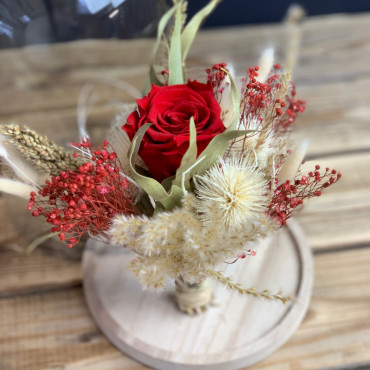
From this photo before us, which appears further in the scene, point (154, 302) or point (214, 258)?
point (154, 302)

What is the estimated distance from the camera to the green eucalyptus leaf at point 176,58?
0.48m

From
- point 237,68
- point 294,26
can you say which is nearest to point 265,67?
point 237,68

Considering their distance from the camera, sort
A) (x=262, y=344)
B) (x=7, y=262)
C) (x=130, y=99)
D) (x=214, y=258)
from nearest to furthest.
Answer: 1. (x=214, y=258)
2. (x=262, y=344)
3. (x=7, y=262)
4. (x=130, y=99)

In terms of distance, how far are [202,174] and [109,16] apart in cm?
32

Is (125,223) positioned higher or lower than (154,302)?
higher

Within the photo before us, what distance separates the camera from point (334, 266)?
2.29 ft

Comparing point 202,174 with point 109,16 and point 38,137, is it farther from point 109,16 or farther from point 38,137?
point 109,16

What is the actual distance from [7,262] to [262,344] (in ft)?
1.33

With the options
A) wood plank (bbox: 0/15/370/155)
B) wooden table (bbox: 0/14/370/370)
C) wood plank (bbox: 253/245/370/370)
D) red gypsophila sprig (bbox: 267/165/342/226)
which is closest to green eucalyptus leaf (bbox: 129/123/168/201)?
red gypsophila sprig (bbox: 267/165/342/226)

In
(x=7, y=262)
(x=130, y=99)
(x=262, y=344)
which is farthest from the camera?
(x=130, y=99)

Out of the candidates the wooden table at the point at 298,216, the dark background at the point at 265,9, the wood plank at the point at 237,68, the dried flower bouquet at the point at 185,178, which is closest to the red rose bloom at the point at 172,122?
the dried flower bouquet at the point at 185,178

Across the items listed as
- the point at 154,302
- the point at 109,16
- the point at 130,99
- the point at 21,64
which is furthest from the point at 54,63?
the point at 154,302

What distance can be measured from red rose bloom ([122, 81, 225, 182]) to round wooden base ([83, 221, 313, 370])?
0.65ft

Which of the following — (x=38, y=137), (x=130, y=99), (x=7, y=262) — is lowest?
(x=7, y=262)
